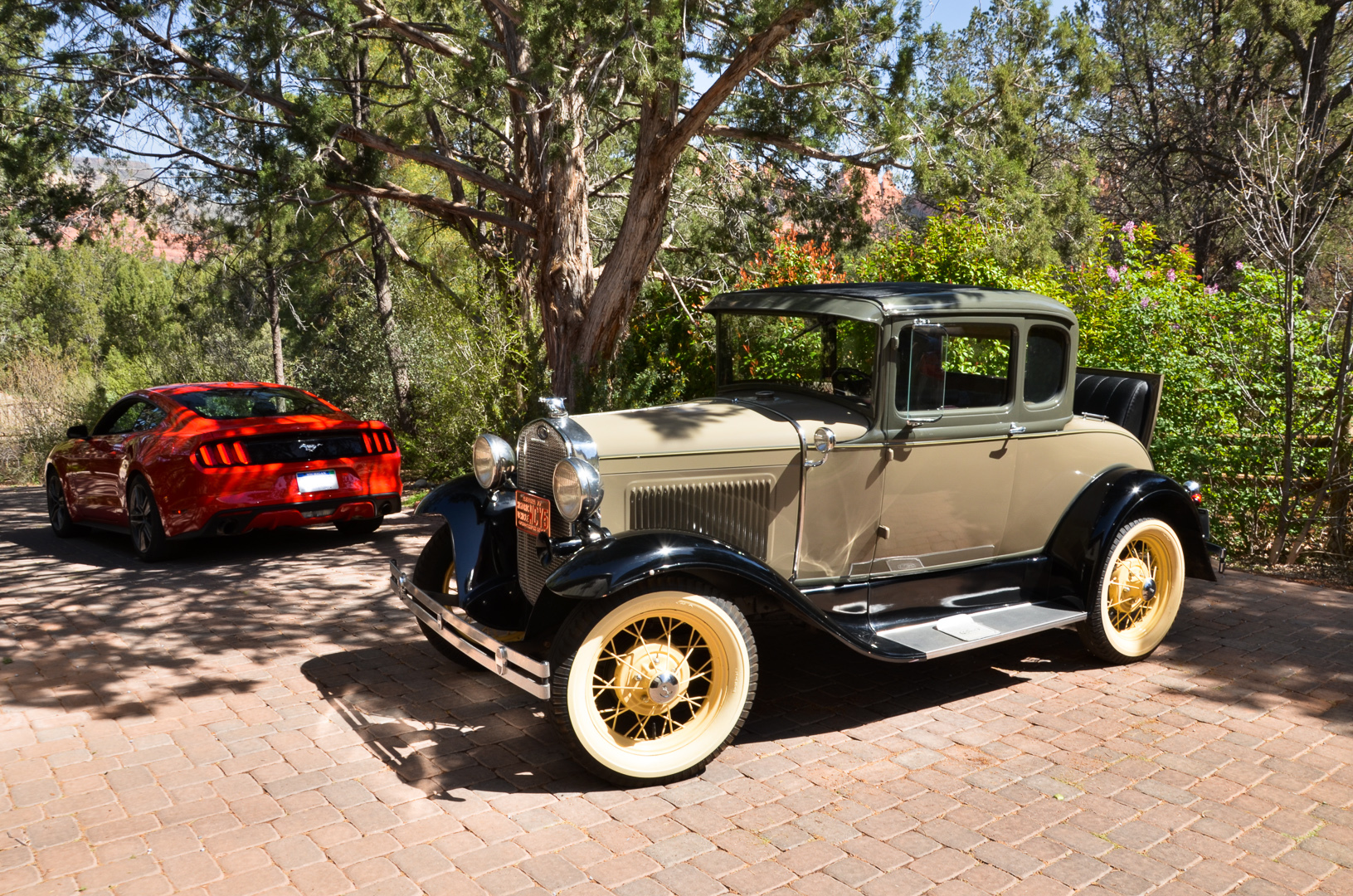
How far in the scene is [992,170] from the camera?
793cm

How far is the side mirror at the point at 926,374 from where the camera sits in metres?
4.52

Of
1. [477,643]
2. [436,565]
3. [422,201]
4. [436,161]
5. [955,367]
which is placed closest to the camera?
[477,643]

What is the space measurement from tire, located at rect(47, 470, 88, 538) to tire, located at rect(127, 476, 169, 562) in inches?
64.1

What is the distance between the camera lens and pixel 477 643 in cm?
397

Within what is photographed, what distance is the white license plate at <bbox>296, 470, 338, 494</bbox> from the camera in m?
7.34

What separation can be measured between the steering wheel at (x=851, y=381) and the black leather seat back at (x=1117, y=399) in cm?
179

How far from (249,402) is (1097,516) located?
6.34 metres

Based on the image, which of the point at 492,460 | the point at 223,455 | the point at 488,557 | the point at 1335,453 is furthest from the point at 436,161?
the point at 1335,453

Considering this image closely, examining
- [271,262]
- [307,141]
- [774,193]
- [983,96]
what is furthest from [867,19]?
[271,262]

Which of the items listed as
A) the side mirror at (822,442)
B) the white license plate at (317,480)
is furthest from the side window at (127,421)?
the side mirror at (822,442)

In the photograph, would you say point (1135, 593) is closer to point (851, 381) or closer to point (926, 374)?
point (926, 374)

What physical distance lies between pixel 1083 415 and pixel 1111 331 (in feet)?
9.89

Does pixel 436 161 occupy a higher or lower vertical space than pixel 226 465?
higher

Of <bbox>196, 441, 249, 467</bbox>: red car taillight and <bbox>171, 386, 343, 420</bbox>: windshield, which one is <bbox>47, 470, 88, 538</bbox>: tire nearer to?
<bbox>171, 386, 343, 420</bbox>: windshield
